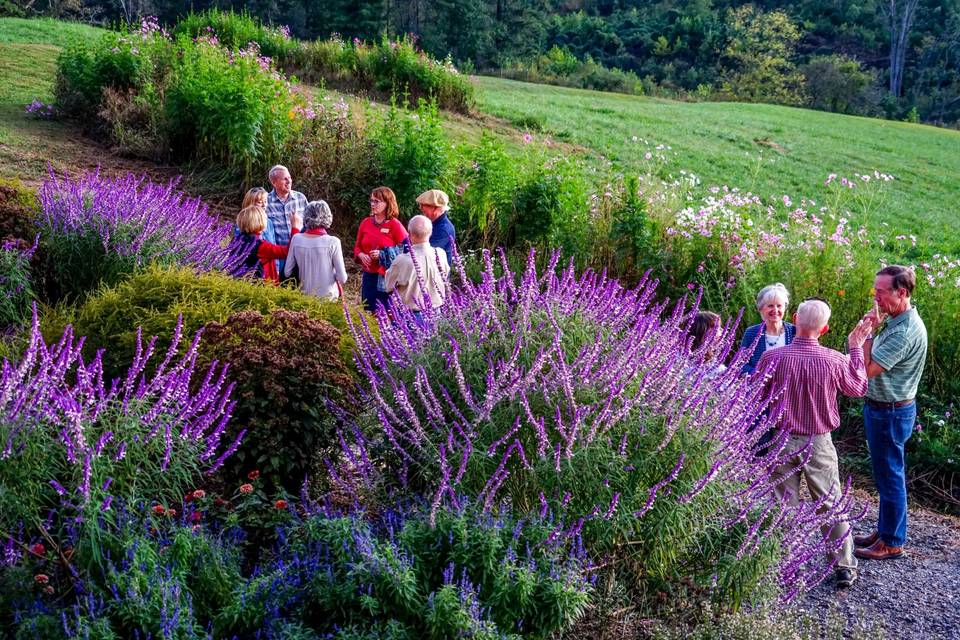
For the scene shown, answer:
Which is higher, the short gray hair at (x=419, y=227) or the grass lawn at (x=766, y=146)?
the grass lawn at (x=766, y=146)

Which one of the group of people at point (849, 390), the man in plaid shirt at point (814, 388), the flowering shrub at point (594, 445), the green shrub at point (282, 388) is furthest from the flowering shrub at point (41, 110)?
the man in plaid shirt at point (814, 388)

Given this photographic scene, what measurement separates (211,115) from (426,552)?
29.4 ft

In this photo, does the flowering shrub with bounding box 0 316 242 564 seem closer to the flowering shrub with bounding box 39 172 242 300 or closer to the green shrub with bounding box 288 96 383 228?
the flowering shrub with bounding box 39 172 242 300

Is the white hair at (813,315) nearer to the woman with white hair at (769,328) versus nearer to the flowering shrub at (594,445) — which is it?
the woman with white hair at (769,328)

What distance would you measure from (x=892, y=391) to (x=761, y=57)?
51860 mm

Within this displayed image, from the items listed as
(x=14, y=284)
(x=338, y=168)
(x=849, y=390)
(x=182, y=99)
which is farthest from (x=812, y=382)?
(x=182, y=99)

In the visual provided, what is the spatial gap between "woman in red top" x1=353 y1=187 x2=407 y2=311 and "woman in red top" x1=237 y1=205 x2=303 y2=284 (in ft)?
2.26

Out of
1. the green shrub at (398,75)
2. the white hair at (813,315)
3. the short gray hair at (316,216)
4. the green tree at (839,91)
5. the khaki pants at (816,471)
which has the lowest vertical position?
the khaki pants at (816,471)

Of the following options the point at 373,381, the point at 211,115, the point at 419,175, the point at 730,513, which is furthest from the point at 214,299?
the point at 211,115

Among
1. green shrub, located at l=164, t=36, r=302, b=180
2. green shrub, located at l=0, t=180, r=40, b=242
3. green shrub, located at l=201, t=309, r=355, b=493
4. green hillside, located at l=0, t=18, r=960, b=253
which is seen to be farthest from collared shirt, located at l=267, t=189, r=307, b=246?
green hillside, located at l=0, t=18, r=960, b=253

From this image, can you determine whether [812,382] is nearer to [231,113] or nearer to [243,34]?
[231,113]

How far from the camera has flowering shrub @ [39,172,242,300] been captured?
266 inches

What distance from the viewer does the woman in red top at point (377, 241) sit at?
7.34 meters

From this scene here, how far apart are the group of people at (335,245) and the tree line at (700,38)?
33.3 m
